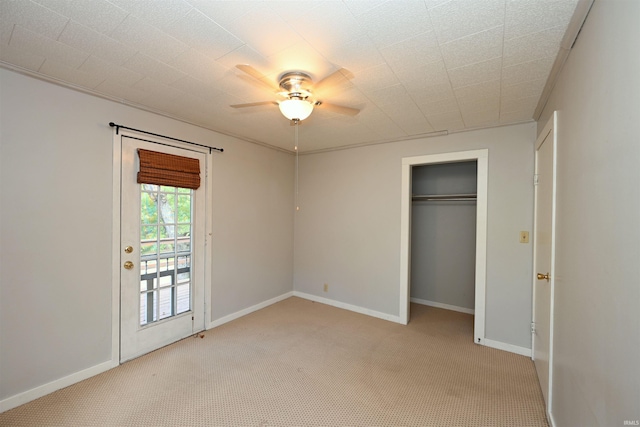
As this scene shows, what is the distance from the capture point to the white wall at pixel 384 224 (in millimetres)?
2918

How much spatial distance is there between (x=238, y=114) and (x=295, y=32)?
1.48 metres

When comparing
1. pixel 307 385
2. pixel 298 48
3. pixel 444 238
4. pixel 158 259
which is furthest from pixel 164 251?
pixel 444 238

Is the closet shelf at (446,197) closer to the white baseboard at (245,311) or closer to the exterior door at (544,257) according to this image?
the exterior door at (544,257)

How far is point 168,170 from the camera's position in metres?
2.87

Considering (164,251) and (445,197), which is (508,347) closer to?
(445,197)

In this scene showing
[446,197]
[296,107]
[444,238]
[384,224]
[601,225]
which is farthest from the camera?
[444,238]

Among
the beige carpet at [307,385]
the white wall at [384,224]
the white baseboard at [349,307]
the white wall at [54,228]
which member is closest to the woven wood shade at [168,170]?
the white wall at [54,228]

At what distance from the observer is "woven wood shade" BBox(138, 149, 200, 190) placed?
269cm

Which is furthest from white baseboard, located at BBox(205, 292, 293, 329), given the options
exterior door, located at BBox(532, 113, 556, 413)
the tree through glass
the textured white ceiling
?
exterior door, located at BBox(532, 113, 556, 413)

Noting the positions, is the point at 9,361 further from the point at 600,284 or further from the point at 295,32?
the point at 600,284

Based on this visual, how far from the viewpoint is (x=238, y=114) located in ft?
9.30

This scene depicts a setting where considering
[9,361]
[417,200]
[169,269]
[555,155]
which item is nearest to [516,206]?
[555,155]

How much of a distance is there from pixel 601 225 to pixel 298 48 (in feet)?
5.61

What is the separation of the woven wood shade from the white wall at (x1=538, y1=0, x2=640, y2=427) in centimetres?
319
